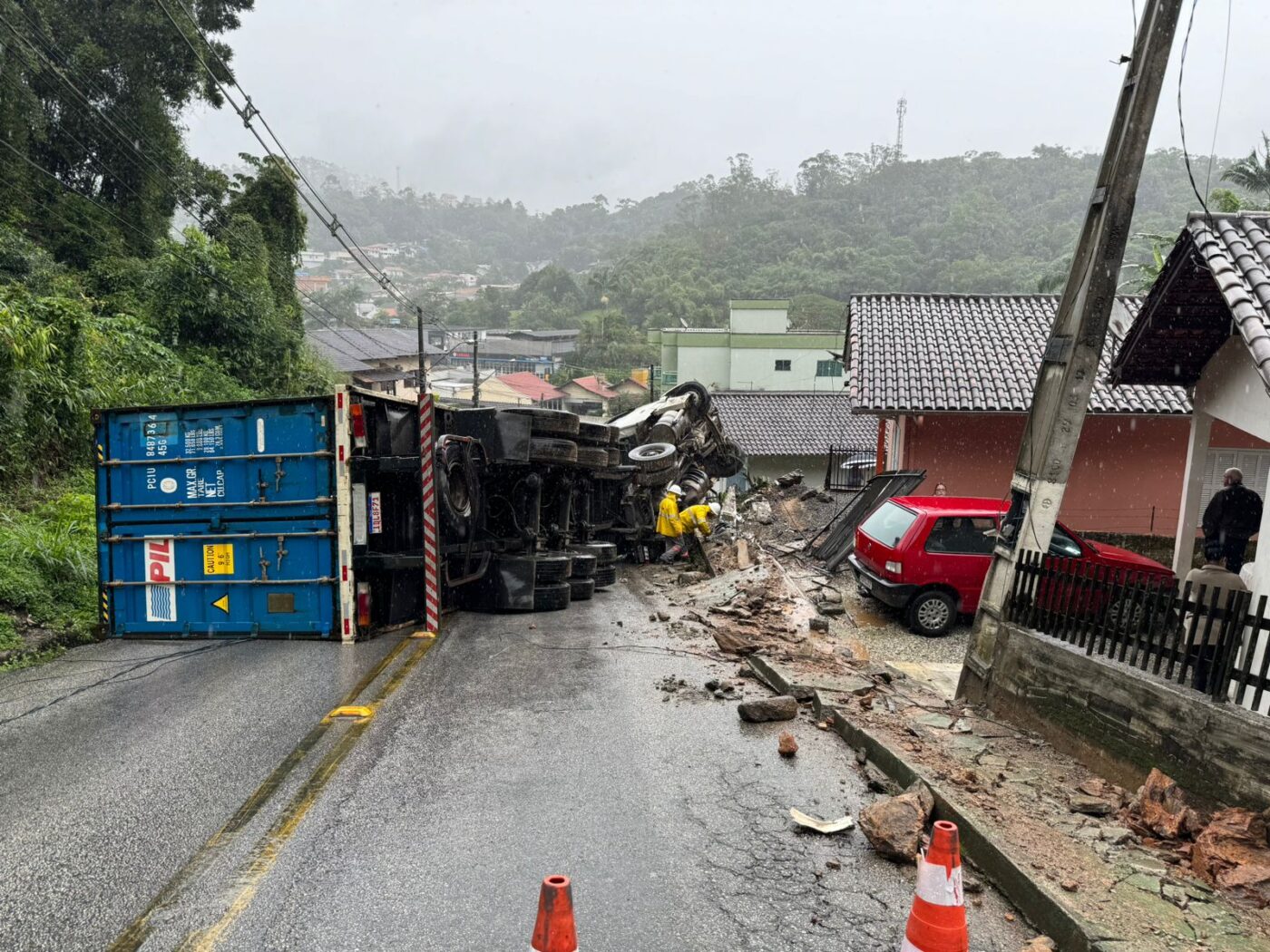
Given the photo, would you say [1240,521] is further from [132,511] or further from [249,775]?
[132,511]

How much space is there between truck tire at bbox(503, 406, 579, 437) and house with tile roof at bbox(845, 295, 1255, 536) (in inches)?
331

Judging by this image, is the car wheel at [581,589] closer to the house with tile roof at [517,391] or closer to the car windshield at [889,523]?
the car windshield at [889,523]

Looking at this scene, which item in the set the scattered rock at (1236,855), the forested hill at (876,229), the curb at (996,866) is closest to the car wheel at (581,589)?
the curb at (996,866)

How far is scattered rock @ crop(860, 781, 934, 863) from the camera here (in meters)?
4.61

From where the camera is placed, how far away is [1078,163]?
9700cm

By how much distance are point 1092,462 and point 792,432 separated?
56.1 feet

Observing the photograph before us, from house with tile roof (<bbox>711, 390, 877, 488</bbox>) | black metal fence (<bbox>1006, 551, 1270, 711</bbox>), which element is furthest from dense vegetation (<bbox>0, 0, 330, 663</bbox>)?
house with tile roof (<bbox>711, 390, 877, 488</bbox>)

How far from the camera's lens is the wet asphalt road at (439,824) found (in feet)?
12.7

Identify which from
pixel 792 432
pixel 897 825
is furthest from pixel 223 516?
pixel 792 432

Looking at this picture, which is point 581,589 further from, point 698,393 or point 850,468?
point 850,468

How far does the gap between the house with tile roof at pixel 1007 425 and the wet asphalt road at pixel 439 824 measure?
42.2ft

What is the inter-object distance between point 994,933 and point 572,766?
2.62 metres

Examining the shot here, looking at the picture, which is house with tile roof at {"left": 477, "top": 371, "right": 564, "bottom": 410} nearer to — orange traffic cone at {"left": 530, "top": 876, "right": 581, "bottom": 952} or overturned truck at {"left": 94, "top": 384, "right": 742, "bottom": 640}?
overturned truck at {"left": 94, "top": 384, "right": 742, "bottom": 640}

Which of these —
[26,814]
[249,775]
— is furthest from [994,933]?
[26,814]
